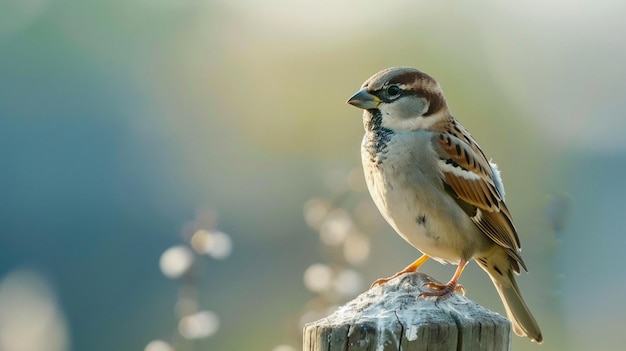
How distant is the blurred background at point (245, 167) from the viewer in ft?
16.2

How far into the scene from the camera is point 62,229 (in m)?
10.1

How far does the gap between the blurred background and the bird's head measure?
44 centimetres

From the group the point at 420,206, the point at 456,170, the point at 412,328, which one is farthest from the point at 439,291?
the point at 456,170

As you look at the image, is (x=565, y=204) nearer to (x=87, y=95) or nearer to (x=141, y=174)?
(x=141, y=174)

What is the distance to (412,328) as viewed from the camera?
2885 mm

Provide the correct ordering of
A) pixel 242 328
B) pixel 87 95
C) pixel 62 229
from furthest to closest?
pixel 87 95
pixel 62 229
pixel 242 328

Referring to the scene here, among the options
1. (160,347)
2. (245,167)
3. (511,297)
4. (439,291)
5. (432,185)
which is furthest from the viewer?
(245,167)

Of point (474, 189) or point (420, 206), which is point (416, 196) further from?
point (474, 189)

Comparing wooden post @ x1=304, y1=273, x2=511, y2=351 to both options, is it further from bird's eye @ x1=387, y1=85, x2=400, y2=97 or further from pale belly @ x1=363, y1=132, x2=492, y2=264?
bird's eye @ x1=387, y1=85, x2=400, y2=97

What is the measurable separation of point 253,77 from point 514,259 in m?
9.79

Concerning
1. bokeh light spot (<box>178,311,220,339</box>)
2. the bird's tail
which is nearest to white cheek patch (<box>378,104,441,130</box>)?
the bird's tail

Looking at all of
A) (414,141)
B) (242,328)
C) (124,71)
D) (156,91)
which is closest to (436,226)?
(414,141)

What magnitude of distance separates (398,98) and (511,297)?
0.94 metres

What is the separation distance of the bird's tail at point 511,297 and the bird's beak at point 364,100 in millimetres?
810
